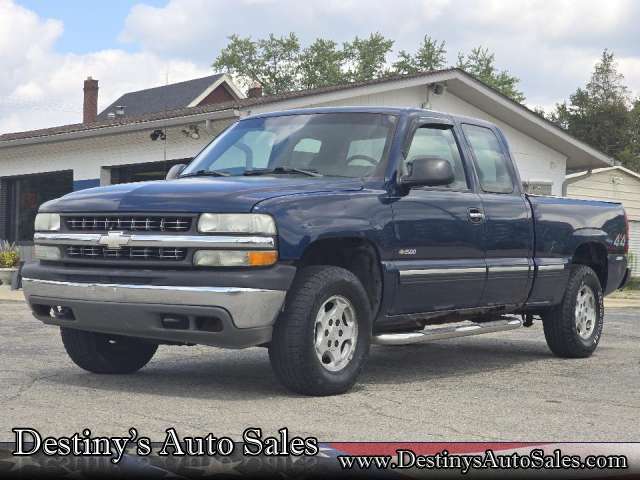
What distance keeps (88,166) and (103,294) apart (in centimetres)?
1837

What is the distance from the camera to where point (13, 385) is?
284 inches

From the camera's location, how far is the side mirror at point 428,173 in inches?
297

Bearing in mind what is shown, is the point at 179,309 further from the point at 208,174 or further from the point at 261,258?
the point at 208,174

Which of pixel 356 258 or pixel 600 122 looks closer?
pixel 356 258

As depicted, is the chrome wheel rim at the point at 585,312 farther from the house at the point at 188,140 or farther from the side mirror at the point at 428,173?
the house at the point at 188,140

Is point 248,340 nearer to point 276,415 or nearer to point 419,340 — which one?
point 276,415

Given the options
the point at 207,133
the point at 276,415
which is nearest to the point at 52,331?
the point at 276,415

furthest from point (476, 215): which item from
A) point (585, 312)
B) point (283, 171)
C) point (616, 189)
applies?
point (616, 189)

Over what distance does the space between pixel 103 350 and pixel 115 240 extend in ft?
4.08

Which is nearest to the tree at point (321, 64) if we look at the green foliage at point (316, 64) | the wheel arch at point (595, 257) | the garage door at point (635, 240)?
the green foliage at point (316, 64)

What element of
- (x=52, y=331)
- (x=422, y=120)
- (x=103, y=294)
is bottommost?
(x=52, y=331)

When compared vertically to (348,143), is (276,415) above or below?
below

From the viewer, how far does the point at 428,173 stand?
754 cm

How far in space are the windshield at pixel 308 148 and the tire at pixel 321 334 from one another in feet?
3.14
